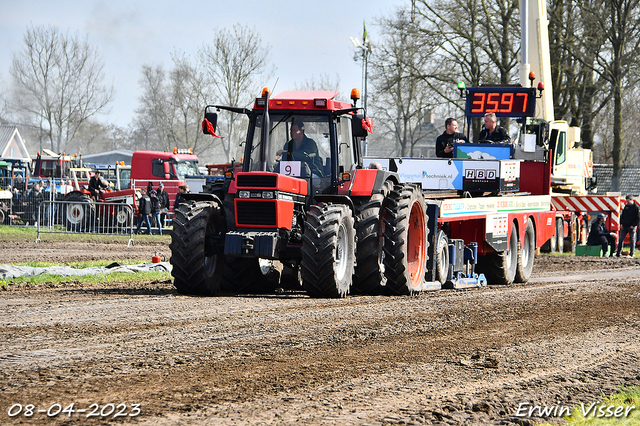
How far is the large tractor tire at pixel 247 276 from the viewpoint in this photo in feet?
35.3

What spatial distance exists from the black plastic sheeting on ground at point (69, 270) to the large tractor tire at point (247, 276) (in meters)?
3.42

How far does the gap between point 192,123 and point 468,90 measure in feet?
157

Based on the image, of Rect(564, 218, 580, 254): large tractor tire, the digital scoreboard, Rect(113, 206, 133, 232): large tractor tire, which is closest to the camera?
the digital scoreboard

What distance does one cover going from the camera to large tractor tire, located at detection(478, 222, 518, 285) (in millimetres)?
13805

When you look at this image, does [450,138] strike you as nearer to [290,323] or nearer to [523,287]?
[523,287]

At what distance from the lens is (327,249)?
362 inches

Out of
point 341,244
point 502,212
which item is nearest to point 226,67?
point 502,212

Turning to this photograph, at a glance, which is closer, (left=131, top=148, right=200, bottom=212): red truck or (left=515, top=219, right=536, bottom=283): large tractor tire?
(left=515, top=219, right=536, bottom=283): large tractor tire

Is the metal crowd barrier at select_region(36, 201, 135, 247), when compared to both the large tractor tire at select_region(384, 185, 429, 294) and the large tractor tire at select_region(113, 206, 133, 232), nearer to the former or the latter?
the large tractor tire at select_region(113, 206, 133, 232)

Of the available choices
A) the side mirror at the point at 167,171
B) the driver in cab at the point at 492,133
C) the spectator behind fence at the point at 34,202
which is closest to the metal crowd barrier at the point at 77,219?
the spectator behind fence at the point at 34,202

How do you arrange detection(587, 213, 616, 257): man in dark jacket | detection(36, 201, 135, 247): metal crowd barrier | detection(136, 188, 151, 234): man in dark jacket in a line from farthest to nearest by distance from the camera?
detection(136, 188, 151, 234): man in dark jacket < detection(587, 213, 616, 257): man in dark jacket < detection(36, 201, 135, 247): metal crowd barrier

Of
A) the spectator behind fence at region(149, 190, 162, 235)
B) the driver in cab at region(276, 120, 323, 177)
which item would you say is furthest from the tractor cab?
the spectator behind fence at region(149, 190, 162, 235)

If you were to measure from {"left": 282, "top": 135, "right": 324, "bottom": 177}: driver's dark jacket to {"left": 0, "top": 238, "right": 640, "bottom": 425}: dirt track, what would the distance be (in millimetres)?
1705

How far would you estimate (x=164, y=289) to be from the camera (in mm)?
11094
